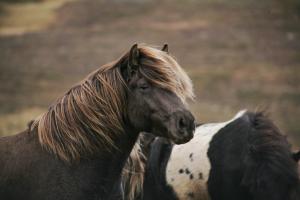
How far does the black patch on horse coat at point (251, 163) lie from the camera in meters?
6.25

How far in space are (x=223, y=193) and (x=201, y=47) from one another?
2651 centimetres

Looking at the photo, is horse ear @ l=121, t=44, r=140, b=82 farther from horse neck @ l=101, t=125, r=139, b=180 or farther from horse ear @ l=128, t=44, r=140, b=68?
horse neck @ l=101, t=125, r=139, b=180

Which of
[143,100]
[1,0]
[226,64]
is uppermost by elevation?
[143,100]

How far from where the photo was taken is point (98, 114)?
220 inches

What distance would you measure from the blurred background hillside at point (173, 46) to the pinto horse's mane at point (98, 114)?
12807 millimetres

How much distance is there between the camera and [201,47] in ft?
108

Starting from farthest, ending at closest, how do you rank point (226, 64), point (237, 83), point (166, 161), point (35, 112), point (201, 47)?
point (201, 47), point (226, 64), point (237, 83), point (35, 112), point (166, 161)

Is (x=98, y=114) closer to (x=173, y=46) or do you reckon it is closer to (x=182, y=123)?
(x=182, y=123)

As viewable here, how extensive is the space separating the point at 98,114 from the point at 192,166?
1659mm

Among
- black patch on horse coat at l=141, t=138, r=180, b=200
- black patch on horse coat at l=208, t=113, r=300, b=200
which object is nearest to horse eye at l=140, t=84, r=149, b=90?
black patch on horse coat at l=208, t=113, r=300, b=200

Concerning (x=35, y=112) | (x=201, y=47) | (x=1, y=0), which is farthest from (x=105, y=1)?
(x=35, y=112)

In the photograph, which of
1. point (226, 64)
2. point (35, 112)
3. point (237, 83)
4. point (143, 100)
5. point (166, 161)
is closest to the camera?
point (143, 100)

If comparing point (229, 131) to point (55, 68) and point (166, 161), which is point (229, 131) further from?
point (55, 68)

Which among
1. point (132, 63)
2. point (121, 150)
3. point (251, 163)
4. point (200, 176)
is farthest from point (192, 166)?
point (132, 63)
